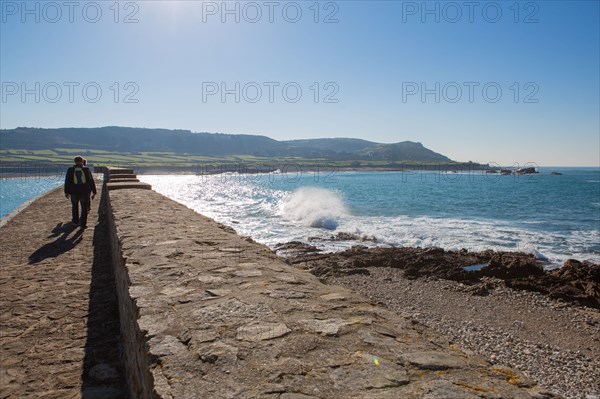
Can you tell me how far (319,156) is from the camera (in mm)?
178125

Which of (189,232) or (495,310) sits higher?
(189,232)

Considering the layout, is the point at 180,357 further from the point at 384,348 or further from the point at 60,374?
the point at 60,374

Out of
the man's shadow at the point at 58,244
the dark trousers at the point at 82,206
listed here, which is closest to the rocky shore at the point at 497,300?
the man's shadow at the point at 58,244

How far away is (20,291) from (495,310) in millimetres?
10201

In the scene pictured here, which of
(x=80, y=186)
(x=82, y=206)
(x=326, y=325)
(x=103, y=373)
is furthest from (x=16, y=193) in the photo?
(x=326, y=325)

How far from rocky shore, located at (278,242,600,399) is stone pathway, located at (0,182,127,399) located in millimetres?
3002

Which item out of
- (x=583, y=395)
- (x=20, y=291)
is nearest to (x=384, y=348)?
(x=20, y=291)

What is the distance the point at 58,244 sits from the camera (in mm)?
7809

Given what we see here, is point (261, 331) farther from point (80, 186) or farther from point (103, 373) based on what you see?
point (80, 186)

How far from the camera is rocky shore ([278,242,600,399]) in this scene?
23.9ft

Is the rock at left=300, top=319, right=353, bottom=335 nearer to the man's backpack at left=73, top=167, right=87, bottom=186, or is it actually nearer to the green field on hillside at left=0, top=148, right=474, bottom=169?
the man's backpack at left=73, top=167, right=87, bottom=186

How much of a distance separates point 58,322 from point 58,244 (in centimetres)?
430

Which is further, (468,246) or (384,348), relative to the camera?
(468,246)

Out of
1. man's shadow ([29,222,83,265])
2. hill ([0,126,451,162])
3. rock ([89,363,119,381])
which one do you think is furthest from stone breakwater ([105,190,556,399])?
hill ([0,126,451,162])
